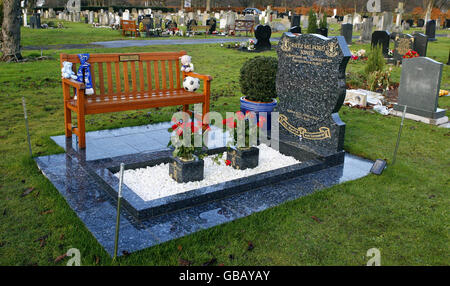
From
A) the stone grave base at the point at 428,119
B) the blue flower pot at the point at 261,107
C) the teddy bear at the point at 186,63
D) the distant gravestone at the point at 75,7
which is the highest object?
the distant gravestone at the point at 75,7

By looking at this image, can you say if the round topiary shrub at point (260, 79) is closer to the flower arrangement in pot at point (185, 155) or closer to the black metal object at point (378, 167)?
the black metal object at point (378, 167)

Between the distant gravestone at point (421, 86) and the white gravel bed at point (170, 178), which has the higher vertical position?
the distant gravestone at point (421, 86)

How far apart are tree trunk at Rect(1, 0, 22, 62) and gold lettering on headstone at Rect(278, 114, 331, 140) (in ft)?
34.9

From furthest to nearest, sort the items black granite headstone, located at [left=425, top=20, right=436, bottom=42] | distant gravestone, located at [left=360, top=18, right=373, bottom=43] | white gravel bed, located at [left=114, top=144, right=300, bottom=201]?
black granite headstone, located at [left=425, top=20, right=436, bottom=42] → distant gravestone, located at [left=360, top=18, right=373, bottom=43] → white gravel bed, located at [left=114, top=144, right=300, bottom=201]

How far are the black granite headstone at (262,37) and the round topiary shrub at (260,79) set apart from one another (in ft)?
40.5

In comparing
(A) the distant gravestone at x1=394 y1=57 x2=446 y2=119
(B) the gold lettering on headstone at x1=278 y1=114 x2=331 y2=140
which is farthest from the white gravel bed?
(A) the distant gravestone at x1=394 y1=57 x2=446 y2=119

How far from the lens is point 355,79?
11.9m

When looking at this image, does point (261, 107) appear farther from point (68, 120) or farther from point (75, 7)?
point (75, 7)

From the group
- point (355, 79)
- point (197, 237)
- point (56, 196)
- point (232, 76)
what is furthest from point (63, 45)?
point (197, 237)

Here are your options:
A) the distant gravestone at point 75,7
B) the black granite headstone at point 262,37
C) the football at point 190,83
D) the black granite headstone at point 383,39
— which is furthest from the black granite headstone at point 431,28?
the distant gravestone at point 75,7

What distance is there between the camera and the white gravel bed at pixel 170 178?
4.63 meters

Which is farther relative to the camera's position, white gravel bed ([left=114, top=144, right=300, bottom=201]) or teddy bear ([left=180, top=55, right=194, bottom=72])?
teddy bear ([left=180, top=55, right=194, bottom=72])

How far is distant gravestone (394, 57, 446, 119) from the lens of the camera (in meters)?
8.09

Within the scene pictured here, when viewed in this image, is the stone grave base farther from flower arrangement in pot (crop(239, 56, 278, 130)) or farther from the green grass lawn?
flower arrangement in pot (crop(239, 56, 278, 130))
